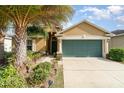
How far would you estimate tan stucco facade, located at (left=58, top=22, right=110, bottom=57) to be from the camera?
973 inches

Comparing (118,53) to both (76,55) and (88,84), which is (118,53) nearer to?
(76,55)

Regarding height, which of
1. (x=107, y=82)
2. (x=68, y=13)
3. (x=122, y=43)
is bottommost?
(x=107, y=82)

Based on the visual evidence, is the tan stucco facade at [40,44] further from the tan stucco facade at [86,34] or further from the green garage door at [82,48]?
the green garage door at [82,48]

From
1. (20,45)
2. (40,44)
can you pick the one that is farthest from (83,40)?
(20,45)

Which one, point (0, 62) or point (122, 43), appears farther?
point (122, 43)

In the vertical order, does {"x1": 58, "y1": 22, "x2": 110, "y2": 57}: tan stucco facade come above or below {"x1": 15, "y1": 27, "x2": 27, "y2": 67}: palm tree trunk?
above

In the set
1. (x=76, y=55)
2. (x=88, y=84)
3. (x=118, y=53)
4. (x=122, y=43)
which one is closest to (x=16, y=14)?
(x=88, y=84)

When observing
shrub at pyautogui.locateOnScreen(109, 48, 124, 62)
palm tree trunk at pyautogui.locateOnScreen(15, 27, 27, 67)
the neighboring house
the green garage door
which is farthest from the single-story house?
palm tree trunk at pyautogui.locateOnScreen(15, 27, 27, 67)

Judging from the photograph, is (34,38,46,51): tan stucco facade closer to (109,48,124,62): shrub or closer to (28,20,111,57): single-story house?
(28,20,111,57): single-story house

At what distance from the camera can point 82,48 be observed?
80.8ft

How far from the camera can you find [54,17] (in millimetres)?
12773

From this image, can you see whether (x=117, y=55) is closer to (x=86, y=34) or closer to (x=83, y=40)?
(x=83, y=40)

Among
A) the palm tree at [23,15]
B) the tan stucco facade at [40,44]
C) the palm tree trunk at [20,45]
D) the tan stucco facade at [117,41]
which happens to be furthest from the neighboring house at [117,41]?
the palm tree trunk at [20,45]

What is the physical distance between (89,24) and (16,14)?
47.9 ft
